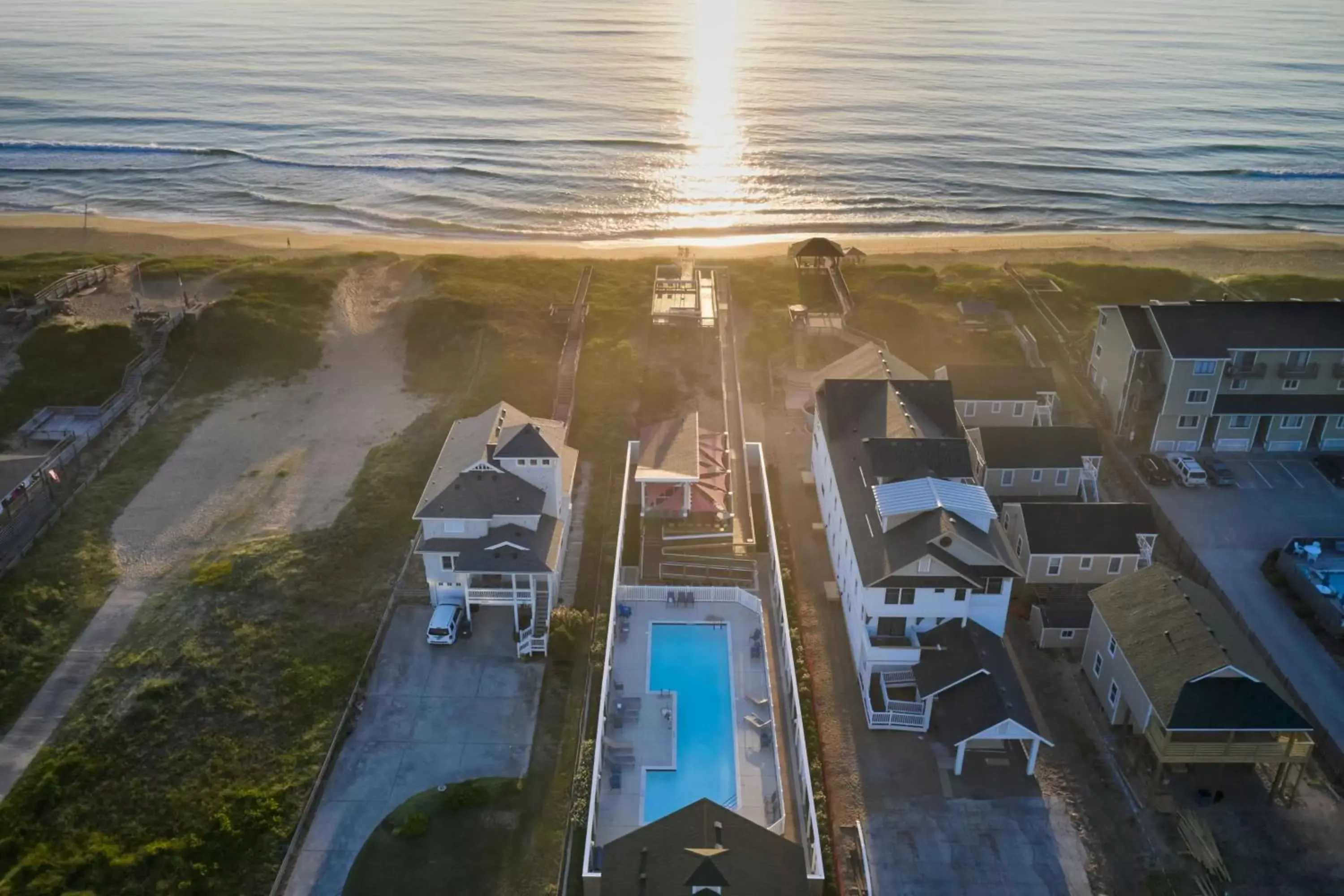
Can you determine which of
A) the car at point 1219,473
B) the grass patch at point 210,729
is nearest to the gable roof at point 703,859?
the grass patch at point 210,729

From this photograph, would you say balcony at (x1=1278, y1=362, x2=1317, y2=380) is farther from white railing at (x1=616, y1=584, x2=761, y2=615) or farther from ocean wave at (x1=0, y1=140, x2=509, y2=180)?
ocean wave at (x1=0, y1=140, x2=509, y2=180)

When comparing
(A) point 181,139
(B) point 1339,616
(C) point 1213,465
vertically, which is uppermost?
(A) point 181,139

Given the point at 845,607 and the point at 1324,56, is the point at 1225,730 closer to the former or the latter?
the point at 845,607

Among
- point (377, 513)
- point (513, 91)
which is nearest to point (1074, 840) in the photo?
point (377, 513)

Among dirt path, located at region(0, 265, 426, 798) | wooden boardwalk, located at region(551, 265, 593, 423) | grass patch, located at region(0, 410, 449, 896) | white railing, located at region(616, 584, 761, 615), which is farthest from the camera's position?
wooden boardwalk, located at region(551, 265, 593, 423)

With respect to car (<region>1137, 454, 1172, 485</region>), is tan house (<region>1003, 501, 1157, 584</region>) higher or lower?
lower

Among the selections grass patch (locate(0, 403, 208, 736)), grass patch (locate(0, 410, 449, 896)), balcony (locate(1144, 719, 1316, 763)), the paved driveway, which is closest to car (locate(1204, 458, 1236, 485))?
balcony (locate(1144, 719, 1316, 763))
